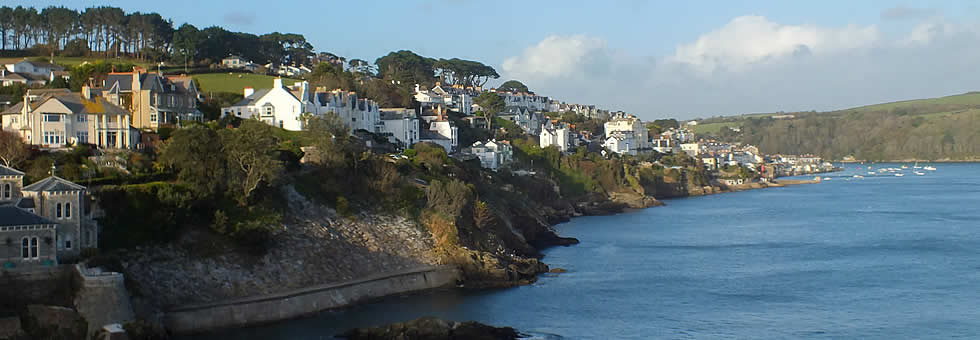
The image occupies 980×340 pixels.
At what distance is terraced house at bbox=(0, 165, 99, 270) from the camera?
25016 millimetres

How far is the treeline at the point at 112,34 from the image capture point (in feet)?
237

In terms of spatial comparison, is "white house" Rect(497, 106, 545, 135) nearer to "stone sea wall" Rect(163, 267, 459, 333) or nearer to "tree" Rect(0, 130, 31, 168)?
"stone sea wall" Rect(163, 267, 459, 333)

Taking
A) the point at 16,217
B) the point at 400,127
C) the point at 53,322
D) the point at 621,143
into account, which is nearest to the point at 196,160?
the point at 16,217

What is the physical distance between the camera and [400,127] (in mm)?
60781

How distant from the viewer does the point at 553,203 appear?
222 ft

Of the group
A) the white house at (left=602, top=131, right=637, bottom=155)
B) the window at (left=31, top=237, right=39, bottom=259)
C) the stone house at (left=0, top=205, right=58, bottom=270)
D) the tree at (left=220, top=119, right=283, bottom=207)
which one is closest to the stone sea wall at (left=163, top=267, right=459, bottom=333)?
the stone house at (left=0, top=205, right=58, bottom=270)

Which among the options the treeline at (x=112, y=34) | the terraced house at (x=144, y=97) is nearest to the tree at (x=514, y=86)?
the treeline at (x=112, y=34)

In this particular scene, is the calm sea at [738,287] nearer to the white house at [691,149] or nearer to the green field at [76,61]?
the green field at [76,61]

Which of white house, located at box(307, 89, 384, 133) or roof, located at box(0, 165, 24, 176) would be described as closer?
roof, located at box(0, 165, 24, 176)

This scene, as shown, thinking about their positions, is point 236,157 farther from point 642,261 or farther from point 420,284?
point 642,261

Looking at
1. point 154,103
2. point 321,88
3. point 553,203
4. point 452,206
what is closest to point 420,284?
point 452,206

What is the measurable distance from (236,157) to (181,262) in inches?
230

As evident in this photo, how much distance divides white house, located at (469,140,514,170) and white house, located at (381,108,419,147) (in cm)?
578

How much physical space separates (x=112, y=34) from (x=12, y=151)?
47.0 m
